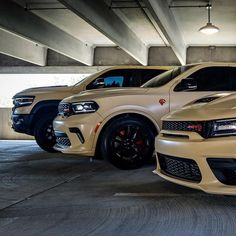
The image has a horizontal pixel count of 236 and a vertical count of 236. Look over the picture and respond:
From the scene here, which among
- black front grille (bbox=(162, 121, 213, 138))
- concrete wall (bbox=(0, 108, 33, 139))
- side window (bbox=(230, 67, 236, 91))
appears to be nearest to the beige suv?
side window (bbox=(230, 67, 236, 91))

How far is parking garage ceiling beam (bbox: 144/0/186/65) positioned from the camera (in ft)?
31.1

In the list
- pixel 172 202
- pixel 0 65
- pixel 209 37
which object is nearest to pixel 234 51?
pixel 209 37

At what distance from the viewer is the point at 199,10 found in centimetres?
1188

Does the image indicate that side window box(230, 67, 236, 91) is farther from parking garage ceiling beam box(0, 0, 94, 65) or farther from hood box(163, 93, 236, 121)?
parking garage ceiling beam box(0, 0, 94, 65)

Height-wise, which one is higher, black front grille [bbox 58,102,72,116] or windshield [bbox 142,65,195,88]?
windshield [bbox 142,65,195,88]

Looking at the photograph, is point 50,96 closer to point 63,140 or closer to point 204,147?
point 63,140

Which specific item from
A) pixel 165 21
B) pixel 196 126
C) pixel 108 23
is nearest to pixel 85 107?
pixel 196 126

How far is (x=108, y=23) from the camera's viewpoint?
1190cm

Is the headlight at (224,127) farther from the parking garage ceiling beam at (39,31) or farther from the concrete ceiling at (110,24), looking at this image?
the parking garage ceiling beam at (39,31)

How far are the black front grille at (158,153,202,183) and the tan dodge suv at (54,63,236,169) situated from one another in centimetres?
166

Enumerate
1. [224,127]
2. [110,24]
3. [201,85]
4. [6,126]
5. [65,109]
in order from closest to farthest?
[224,127]
[201,85]
[65,109]
[110,24]
[6,126]

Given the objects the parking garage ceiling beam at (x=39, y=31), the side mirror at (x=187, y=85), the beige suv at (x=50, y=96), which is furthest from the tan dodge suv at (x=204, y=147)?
the parking garage ceiling beam at (x=39, y=31)

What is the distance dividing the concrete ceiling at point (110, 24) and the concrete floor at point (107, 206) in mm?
4686

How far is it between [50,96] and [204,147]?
5533 mm
